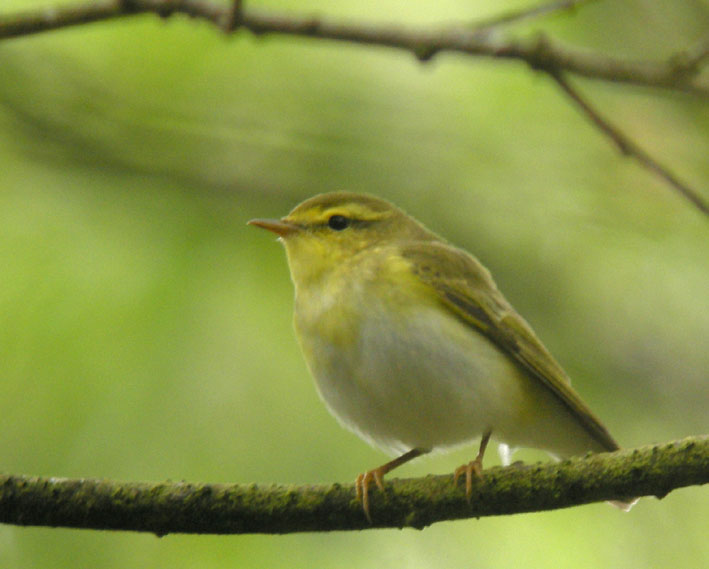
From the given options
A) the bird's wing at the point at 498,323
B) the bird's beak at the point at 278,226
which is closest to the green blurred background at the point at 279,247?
the bird's wing at the point at 498,323

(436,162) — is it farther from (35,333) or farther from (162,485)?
(162,485)

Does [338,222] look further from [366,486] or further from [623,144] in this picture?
[366,486]

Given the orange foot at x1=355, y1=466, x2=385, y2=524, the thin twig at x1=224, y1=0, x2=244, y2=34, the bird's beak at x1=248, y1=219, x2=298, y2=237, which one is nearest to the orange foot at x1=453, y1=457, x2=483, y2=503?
the orange foot at x1=355, y1=466, x2=385, y2=524

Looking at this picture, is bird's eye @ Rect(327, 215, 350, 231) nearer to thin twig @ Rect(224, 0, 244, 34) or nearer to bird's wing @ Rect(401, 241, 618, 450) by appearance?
bird's wing @ Rect(401, 241, 618, 450)

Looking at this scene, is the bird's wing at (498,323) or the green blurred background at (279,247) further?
the green blurred background at (279,247)

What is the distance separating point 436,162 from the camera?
7172 mm

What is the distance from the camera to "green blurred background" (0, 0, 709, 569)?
199 inches

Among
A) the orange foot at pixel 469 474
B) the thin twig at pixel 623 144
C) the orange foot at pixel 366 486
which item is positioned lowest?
the orange foot at pixel 366 486

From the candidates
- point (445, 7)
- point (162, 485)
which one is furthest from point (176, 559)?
point (445, 7)

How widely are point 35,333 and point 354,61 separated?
372 centimetres

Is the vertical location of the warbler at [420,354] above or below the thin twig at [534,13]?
below

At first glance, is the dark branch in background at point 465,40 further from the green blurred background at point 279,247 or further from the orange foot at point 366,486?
the orange foot at point 366,486

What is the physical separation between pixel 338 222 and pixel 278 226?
0.34m

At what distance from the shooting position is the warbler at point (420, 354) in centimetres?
394
